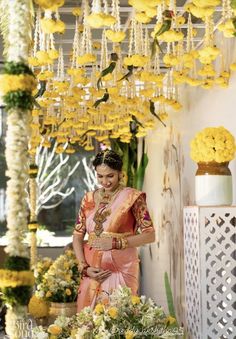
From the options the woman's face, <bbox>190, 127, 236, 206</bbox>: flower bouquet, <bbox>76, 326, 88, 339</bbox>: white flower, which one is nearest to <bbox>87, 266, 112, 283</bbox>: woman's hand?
the woman's face

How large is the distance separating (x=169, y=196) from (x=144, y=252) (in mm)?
2210

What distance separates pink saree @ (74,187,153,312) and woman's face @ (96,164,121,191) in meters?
0.08

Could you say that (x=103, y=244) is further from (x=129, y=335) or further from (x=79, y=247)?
(x=129, y=335)

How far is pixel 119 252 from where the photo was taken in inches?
172

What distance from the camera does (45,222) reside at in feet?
36.5

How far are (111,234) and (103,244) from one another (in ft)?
0.33

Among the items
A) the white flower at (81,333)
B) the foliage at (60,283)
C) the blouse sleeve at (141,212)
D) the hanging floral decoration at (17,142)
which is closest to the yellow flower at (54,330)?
the white flower at (81,333)

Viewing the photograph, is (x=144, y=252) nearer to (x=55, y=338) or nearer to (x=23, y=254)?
(x=55, y=338)

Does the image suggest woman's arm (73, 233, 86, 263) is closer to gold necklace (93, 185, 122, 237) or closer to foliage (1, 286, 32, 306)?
gold necklace (93, 185, 122, 237)

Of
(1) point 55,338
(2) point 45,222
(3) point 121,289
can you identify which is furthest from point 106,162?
(2) point 45,222

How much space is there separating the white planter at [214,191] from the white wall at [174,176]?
822mm

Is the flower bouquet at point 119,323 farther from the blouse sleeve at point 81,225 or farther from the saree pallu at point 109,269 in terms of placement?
the blouse sleeve at point 81,225

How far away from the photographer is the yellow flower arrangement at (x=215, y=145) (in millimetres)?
3752

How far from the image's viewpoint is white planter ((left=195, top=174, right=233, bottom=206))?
382cm
